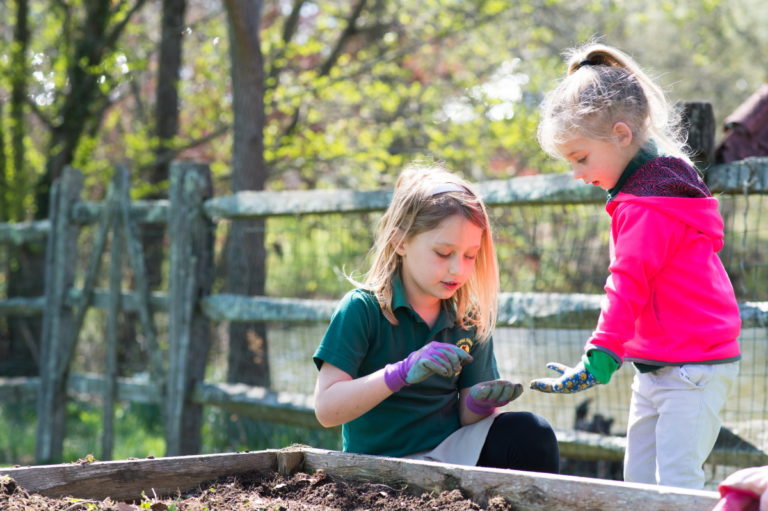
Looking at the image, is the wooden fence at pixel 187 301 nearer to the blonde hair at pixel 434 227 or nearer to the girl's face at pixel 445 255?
the blonde hair at pixel 434 227

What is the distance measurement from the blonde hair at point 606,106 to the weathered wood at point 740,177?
2.49 feet

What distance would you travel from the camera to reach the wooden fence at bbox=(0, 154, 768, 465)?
3576mm

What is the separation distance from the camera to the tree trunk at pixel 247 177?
5.46 metres

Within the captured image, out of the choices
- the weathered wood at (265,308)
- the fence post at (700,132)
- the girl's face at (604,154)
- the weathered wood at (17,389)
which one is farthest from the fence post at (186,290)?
the girl's face at (604,154)

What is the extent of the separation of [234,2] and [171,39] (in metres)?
3.24

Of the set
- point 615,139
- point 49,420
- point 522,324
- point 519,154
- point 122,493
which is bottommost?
point 49,420

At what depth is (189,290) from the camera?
16.0 feet

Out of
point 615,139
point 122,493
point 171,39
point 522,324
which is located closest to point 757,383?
point 522,324

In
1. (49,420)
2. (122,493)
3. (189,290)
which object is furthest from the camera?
(49,420)

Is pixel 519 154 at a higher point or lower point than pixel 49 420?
higher

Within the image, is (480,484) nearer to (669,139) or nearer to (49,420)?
(669,139)

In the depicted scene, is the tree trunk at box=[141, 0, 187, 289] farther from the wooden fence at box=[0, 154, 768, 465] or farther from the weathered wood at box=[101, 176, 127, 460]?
the weathered wood at box=[101, 176, 127, 460]

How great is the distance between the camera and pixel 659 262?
2.26 m

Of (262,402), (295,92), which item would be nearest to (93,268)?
(262,402)
